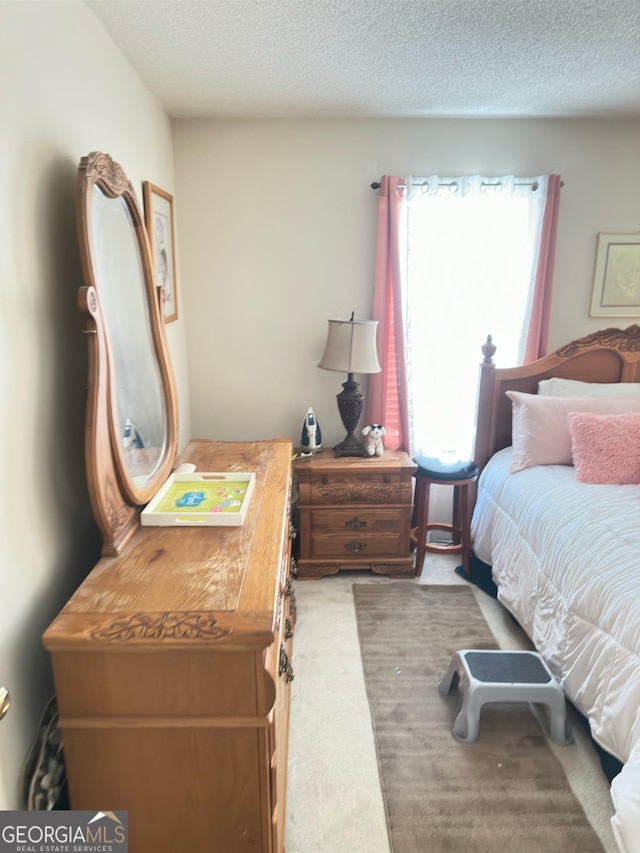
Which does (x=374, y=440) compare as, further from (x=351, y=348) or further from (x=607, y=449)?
(x=607, y=449)

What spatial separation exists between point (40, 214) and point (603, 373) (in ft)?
9.03

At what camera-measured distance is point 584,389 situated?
2.86 m

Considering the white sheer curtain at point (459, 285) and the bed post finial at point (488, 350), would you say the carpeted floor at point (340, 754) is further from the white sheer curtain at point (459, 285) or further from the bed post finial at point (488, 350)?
the bed post finial at point (488, 350)

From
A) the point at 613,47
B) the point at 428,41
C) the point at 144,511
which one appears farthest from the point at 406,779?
the point at 613,47

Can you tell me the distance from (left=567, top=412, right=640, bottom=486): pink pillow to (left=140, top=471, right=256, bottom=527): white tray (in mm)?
1521

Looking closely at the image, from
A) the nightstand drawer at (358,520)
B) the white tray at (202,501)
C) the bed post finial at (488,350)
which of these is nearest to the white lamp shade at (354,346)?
the bed post finial at (488,350)

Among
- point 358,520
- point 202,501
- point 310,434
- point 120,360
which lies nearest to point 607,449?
point 358,520

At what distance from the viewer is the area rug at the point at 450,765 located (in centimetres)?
158

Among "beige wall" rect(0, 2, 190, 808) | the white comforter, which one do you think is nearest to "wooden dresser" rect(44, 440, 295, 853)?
"beige wall" rect(0, 2, 190, 808)

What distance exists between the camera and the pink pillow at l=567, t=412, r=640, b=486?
95.3 inches

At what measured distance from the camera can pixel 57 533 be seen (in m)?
1.40

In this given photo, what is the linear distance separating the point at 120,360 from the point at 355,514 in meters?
1.66

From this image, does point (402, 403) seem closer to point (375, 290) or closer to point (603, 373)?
point (375, 290)

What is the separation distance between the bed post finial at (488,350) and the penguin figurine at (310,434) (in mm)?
975
